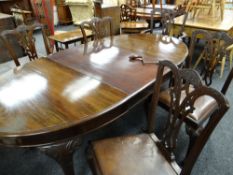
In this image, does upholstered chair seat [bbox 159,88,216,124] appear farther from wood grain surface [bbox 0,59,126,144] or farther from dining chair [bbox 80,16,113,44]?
dining chair [bbox 80,16,113,44]

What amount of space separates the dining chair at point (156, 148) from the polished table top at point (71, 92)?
0.20m

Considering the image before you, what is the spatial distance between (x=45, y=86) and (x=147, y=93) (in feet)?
2.23

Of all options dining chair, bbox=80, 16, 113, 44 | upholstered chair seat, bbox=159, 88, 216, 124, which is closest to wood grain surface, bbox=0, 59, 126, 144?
upholstered chair seat, bbox=159, 88, 216, 124

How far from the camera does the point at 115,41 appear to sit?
2.03 meters

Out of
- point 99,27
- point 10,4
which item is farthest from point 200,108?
point 10,4

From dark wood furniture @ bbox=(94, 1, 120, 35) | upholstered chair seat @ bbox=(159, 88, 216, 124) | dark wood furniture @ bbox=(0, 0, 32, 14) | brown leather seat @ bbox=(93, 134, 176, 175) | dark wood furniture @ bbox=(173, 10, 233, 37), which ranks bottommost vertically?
brown leather seat @ bbox=(93, 134, 176, 175)

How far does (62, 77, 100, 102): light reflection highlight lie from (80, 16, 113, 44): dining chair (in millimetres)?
936

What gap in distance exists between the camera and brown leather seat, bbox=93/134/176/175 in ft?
3.16

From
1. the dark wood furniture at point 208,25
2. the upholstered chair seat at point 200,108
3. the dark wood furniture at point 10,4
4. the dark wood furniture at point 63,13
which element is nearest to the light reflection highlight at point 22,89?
the upholstered chair seat at point 200,108

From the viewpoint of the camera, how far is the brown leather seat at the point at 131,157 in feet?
3.16

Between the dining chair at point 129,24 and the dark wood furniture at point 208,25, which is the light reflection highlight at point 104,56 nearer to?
the dark wood furniture at point 208,25

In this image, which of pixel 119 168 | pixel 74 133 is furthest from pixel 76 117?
pixel 119 168

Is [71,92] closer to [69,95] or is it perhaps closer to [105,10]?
[69,95]

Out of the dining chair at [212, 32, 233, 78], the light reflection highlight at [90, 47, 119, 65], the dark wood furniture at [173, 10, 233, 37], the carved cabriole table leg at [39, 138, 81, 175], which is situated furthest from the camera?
the dark wood furniture at [173, 10, 233, 37]
